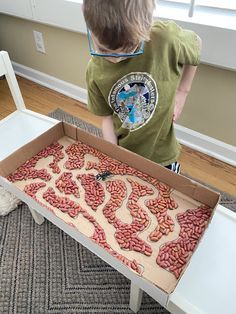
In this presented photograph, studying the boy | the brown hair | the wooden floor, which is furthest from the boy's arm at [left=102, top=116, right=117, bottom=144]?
the wooden floor

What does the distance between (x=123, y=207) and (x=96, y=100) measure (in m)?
0.33

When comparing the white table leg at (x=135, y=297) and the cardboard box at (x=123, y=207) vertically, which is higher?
the cardboard box at (x=123, y=207)

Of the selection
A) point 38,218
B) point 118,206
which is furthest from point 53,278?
point 118,206

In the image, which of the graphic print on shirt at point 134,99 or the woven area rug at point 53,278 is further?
the woven area rug at point 53,278

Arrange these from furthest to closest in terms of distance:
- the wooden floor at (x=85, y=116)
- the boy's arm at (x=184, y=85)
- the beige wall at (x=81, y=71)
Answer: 1. the wooden floor at (x=85, y=116)
2. the beige wall at (x=81, y=71)
3. the boy's arm at (x=184, y=85)

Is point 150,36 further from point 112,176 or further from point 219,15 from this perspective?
point 219,15

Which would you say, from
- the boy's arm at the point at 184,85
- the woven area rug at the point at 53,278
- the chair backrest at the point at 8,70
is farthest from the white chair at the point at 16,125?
the boy's arm at the point at 184,85

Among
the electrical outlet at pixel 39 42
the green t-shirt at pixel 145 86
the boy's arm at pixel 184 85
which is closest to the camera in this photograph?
the green t-shirt at pixel 145 86

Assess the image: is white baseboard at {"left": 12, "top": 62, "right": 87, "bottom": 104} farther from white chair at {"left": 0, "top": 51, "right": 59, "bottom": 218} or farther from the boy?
the boy

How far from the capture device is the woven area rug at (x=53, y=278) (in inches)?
35.4

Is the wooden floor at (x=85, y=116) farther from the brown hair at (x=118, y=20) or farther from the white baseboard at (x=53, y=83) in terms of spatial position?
the brown hair at (x=118, y=20)

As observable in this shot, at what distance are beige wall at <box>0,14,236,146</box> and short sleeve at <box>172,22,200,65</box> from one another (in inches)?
14.3

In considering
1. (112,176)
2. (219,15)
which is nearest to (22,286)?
(112,176)

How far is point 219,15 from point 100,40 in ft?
2.14
